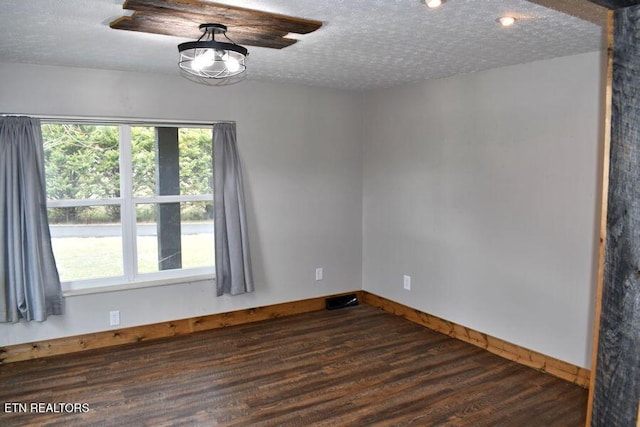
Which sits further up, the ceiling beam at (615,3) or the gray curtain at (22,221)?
the ceiling beam at (615,3)

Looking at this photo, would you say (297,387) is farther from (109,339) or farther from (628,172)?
(628,172)

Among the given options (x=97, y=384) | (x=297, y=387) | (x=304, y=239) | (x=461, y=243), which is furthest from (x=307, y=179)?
(x=97, y=384)

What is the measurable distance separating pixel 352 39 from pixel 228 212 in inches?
82.4

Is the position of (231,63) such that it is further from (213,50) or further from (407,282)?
(407,282)

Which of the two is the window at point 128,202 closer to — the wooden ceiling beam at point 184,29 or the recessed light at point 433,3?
the wooden ceiling beam at point 184,29

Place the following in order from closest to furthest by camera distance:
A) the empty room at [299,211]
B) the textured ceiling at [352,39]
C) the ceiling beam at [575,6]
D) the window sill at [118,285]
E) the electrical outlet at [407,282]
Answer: the ceiling beam at [575,6] → the textured ceiling at [352,39] → the empty room at [299,211] → the window sill at [118,285] → the electrical outlet at [407,282]

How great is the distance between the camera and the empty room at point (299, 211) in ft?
9.91

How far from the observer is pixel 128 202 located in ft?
14.1

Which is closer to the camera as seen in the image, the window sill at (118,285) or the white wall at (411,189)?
the white wall at (411,189)

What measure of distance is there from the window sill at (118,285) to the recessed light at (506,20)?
10.6ft

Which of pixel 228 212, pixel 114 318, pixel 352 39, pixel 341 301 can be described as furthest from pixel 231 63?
pixel 341 301

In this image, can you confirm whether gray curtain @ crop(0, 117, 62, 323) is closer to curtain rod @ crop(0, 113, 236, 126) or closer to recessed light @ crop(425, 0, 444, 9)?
curtain rod @ crop(0, 113, 236, 126)

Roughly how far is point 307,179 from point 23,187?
249cm

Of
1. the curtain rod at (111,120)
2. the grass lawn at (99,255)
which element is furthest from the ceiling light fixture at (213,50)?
the grass lawn at (99,255)
